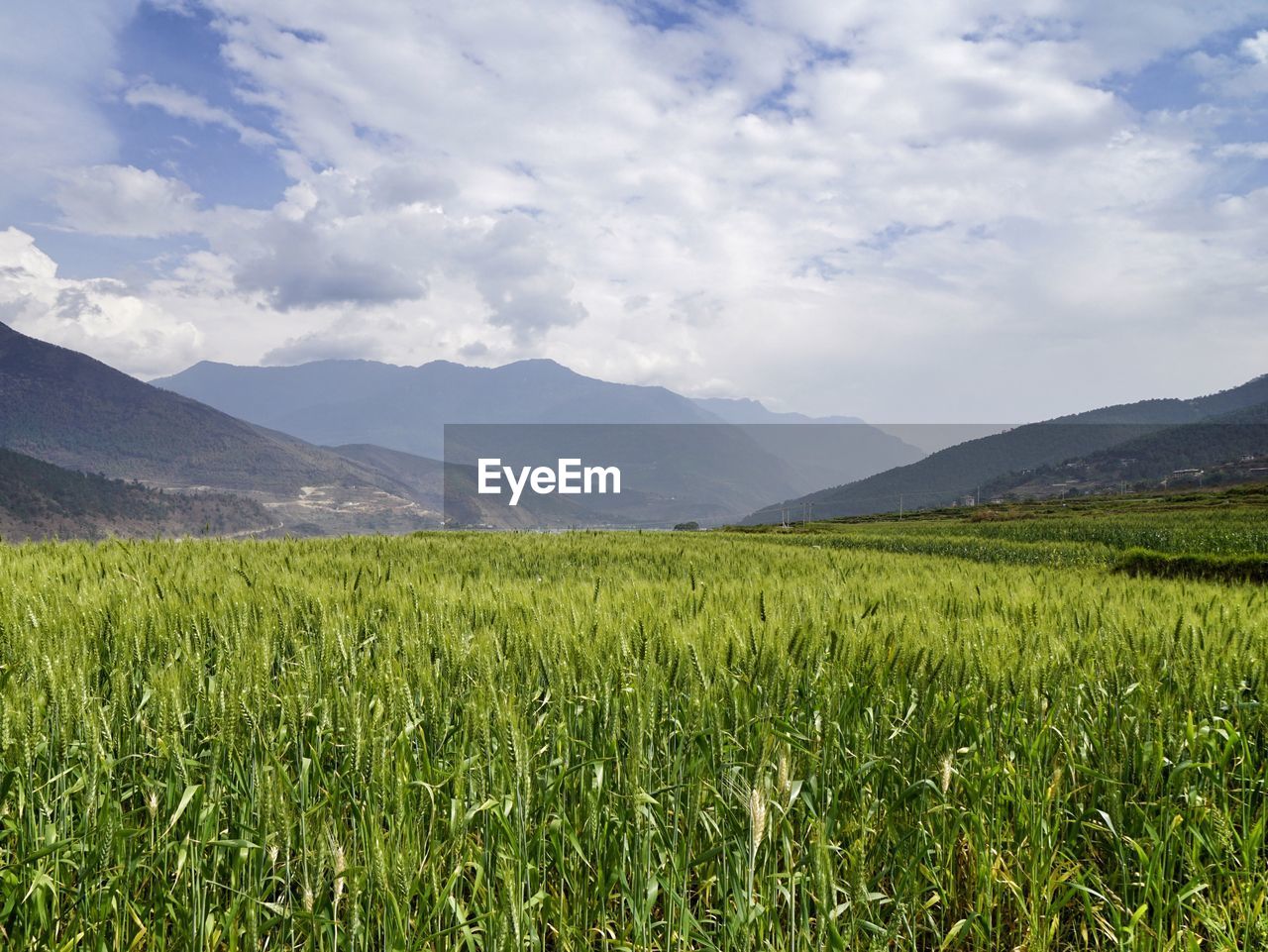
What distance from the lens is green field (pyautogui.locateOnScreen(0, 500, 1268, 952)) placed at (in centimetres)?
203

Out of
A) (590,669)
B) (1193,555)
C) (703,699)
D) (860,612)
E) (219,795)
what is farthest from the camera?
(1193,555)

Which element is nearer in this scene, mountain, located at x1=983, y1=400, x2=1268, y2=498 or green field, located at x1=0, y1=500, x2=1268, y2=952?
green field, located at x1=0, y1=500, x2=1268, y2=952

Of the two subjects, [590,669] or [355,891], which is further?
[590,669]

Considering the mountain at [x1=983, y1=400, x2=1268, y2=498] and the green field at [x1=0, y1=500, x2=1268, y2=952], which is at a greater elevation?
the mountain at [x1=983, y1=400, x2=1268, y2=498]

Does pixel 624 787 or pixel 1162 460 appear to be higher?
pixel 1162 460

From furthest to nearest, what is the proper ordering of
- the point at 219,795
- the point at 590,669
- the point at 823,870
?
the point at 590,669
the point at 219,795
the point at 823,870

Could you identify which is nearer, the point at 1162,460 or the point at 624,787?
the point at 624,787

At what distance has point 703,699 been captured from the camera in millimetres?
2797

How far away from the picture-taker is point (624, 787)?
2.44 metres

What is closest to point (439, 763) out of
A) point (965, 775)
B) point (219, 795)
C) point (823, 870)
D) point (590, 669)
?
point (219, 795)

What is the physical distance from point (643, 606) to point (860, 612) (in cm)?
167

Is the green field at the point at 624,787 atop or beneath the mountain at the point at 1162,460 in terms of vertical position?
beneath

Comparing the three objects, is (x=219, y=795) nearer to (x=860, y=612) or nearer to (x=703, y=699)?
(x=703, y=699)

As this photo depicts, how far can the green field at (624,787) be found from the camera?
2025mm
